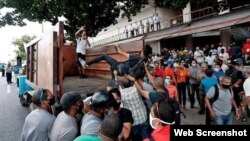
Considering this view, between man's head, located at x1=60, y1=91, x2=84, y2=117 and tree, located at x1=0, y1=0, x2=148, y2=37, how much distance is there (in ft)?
52.8

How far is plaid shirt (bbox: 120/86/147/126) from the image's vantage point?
5.00 meters

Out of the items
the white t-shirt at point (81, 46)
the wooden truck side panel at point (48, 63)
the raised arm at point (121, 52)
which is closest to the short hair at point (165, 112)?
the wooden truck side panel at point (48, 63)

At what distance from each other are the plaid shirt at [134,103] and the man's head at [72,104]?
1.24 meters

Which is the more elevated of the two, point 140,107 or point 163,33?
point 163,33

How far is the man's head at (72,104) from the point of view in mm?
3691

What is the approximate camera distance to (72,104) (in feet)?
12.2

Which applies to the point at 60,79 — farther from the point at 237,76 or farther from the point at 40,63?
the point at 237,76

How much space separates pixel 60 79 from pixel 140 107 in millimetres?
1415

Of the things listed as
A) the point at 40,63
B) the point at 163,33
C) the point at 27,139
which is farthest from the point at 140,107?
the point at 163,33

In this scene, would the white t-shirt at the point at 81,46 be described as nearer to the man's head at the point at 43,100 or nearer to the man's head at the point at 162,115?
the man's head at the point at 43,100

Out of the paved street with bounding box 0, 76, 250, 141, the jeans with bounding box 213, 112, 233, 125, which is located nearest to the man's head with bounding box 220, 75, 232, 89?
the jeans with bounding box 213, 112, 233, 125

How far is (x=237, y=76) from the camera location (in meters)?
9.31

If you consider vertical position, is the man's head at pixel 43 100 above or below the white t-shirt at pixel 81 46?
below

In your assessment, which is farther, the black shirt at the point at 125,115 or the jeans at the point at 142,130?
the jeans at the point at 142,130
